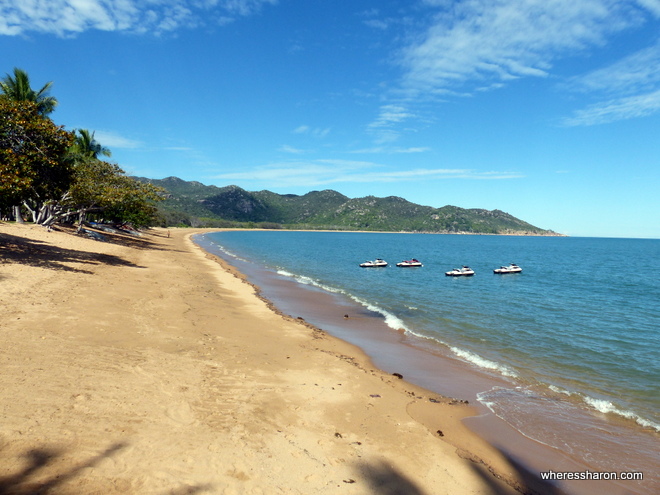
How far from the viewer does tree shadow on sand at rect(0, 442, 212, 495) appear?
485 cm

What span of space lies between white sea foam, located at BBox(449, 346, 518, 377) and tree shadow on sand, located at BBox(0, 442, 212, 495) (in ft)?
40.8

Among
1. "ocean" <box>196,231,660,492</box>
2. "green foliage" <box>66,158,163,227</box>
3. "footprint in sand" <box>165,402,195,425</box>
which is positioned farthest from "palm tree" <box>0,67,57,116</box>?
"footprint in sand" <box>165,402,195,425</box>

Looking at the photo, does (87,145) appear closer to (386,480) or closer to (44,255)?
(44,255)

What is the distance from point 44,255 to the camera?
23.6 meters

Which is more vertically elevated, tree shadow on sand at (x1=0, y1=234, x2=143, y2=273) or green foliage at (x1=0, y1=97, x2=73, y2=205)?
green foliage at (x1=0, y1=97, x2=73, y2=205)

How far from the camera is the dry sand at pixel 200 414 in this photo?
5.86 metres

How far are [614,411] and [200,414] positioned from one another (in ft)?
40.9

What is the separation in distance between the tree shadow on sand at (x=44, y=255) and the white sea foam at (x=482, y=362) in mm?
21624

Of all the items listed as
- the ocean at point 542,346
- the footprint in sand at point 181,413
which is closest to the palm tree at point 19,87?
the ocean at point 542,346

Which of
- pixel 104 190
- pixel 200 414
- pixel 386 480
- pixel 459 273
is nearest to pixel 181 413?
pixel 200 414

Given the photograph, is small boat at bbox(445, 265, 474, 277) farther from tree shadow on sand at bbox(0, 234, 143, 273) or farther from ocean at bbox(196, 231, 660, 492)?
tree shadow on sand at bbox(0, 234, 143, 273)

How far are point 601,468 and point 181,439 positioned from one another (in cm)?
944

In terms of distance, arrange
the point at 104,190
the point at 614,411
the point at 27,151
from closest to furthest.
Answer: the point at 614,411
the point at 27,151
the point at 104,190

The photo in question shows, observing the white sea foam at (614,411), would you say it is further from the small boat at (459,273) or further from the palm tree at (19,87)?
the palm tree at (19,87)
